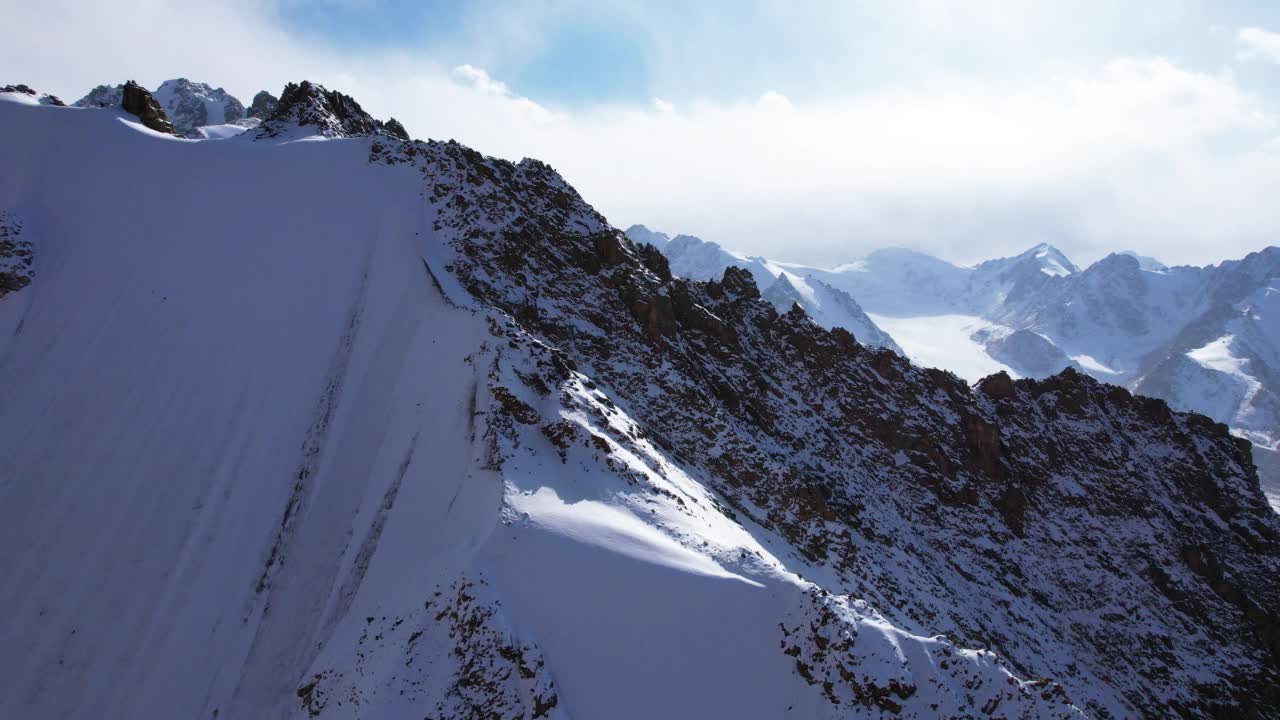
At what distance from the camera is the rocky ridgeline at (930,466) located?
4553cm

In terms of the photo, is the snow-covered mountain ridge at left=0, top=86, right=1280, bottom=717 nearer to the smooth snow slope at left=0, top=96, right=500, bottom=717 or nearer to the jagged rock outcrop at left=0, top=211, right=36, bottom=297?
the smooth snow slope at left=0, top=96, right=500, bottom=717

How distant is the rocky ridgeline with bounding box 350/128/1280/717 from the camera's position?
45531 mm

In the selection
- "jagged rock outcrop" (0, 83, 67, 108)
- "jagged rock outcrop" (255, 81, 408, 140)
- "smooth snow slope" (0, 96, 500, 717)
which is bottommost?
"smooth snow slope" (0, 96, 500, 717)

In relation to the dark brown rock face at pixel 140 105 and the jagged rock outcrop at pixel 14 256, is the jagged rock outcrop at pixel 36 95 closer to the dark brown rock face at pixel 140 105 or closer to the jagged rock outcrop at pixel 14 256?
the dark brown rock face at pixel 140 105

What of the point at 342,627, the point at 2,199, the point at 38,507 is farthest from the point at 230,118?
the point at 342,627

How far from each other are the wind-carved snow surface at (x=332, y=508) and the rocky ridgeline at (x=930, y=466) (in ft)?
19.2

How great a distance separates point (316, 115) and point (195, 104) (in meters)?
93.9

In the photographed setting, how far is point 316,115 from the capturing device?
59.1m

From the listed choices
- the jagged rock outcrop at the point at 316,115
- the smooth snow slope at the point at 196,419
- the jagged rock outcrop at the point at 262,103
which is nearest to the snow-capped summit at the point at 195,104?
the jagged rock outcrop at the point at 262,103

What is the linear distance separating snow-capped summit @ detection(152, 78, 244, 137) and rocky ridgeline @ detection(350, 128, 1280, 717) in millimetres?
100842

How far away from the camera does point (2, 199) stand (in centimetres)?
4106

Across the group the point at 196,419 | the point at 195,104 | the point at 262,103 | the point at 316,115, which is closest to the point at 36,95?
the point at 316,115

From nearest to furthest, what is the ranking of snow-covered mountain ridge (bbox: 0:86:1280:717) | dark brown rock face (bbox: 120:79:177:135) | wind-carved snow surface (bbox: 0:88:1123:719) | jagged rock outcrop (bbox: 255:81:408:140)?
wind-carved snow surface (bbox: 0:88:1123:719) → snow-covered mountain ridge (bbox: 0:86:1280:717) → dark brown rock face (bbox: 120:79:177:135) → jagged rock outcrop (bbox: 255:81:408:140)

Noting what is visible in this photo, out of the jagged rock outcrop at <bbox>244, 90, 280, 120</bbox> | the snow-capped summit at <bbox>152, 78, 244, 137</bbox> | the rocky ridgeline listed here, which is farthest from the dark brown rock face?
the snow-capped summit at <bbox>152, 78, 244, 137</bbox>
